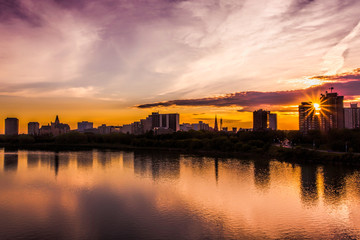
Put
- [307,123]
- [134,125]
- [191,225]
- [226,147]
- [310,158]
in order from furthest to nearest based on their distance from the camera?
1. [134,125]
2. [307,123]
3. [226,147]
4. [310,158]
5. [191,225]

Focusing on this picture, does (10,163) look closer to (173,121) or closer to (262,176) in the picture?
(262,176)

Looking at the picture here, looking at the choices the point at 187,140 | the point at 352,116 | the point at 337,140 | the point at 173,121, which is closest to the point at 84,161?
the point at 187,140

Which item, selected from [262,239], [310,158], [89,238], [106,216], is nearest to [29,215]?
[106,216]

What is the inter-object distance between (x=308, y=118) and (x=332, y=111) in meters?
20.1

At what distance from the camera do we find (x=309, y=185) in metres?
26.1

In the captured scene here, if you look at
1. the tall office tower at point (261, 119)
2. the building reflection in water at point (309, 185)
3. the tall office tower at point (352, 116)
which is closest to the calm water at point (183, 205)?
the building reflection in water at point (309, 185)

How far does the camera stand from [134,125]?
167000 mm

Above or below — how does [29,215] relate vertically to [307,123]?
below

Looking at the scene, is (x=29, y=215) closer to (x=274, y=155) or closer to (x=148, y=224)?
(x=148, y=224)

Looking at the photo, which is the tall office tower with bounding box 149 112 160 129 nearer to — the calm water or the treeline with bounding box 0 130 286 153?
the treeline with bounding box 0 130 286 153

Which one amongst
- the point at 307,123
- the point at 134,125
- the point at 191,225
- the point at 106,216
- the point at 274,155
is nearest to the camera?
the point at 191,225

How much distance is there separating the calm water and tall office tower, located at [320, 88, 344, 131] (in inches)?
1620

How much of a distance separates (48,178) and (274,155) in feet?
110

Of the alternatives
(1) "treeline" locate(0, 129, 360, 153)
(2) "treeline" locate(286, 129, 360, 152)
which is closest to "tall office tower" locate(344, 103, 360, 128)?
(1) "treeline" locate(0, 129, 360, 153)
